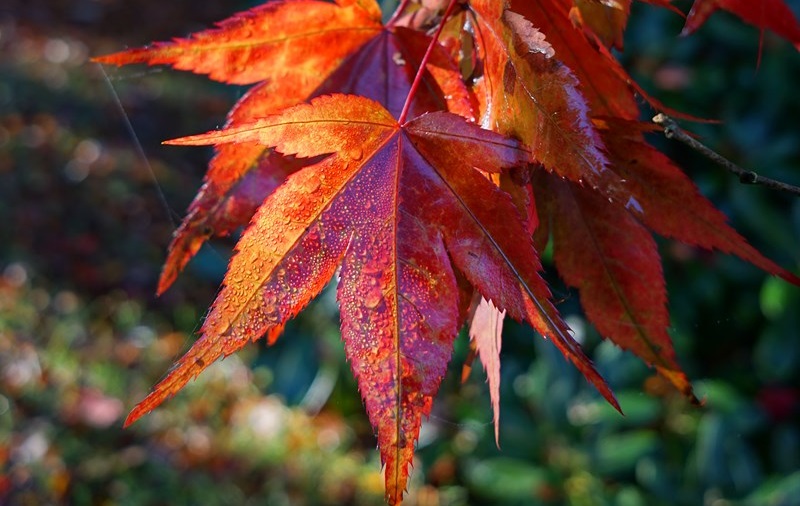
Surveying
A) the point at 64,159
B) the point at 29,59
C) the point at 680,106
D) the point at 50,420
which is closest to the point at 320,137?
the point at 680,106

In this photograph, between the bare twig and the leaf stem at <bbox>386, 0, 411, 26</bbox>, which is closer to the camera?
the bare twig

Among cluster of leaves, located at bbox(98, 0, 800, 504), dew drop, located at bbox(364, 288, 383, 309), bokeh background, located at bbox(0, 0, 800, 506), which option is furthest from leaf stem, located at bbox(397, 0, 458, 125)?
bokeh background, located at bbox(0, 0, 800, 506)

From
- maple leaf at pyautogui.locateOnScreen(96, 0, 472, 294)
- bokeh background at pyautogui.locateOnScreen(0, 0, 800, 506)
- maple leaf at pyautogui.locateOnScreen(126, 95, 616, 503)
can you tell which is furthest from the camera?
bokeh background at pyautogui.locateOnScreen(0, 0, 800, 506)

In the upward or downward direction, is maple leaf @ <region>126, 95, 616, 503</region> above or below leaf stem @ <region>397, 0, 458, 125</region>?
below

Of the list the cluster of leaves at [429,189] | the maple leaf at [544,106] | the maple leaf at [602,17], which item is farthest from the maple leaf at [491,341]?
the maple leaf at [602,17]

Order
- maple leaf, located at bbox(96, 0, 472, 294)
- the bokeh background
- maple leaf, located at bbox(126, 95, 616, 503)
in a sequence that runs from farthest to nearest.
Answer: the bokeh background → maple leaf, located at bbox(96, 0, 472, 294) → maple leaf, located at bbox(126, 95, 616, 503)

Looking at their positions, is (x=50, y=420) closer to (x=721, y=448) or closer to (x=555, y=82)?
(x=721, y=448)

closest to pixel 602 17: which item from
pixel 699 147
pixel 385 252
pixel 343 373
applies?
pixel 699 147

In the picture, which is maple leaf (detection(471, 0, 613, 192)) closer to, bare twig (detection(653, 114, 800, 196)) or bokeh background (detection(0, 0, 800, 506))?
bare twig (detection(653, 114, 800, 196))
